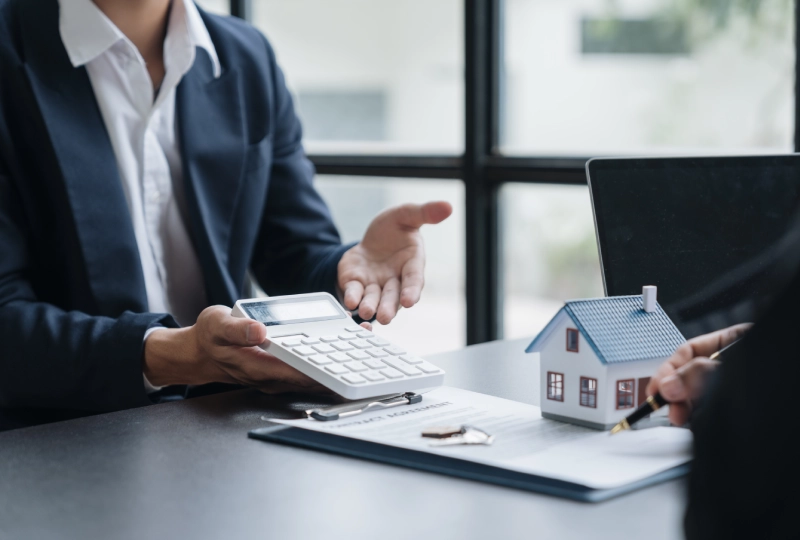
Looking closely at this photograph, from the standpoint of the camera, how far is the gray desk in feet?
1.98

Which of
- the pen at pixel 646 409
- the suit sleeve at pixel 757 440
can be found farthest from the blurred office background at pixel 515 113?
the suit sleeve at pixel 757 440

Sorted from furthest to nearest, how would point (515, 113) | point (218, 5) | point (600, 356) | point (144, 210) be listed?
point (218, 5), point (515, 113), point (144, 210), point (600, 356)

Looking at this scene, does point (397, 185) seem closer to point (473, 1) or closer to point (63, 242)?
point (473, 1)

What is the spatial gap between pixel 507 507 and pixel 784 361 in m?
0.26

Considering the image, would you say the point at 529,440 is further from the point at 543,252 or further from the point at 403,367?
the point at 543,252

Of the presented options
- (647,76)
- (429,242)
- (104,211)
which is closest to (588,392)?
(104,211)

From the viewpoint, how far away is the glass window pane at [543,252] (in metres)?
2.26

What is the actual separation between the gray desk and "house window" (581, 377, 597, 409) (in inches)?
4.8

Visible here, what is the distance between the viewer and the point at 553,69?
7.42 feet

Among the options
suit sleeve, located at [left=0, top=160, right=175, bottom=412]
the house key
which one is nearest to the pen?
the house key

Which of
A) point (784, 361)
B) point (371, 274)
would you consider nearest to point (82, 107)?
point (371, 274)

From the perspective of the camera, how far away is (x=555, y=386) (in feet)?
2.69

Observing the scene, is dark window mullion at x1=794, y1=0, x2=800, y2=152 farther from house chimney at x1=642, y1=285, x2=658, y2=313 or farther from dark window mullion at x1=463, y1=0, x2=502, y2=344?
house chimney at x1=642, y1=285, x2=658, y2=313

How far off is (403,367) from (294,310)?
142 mm
